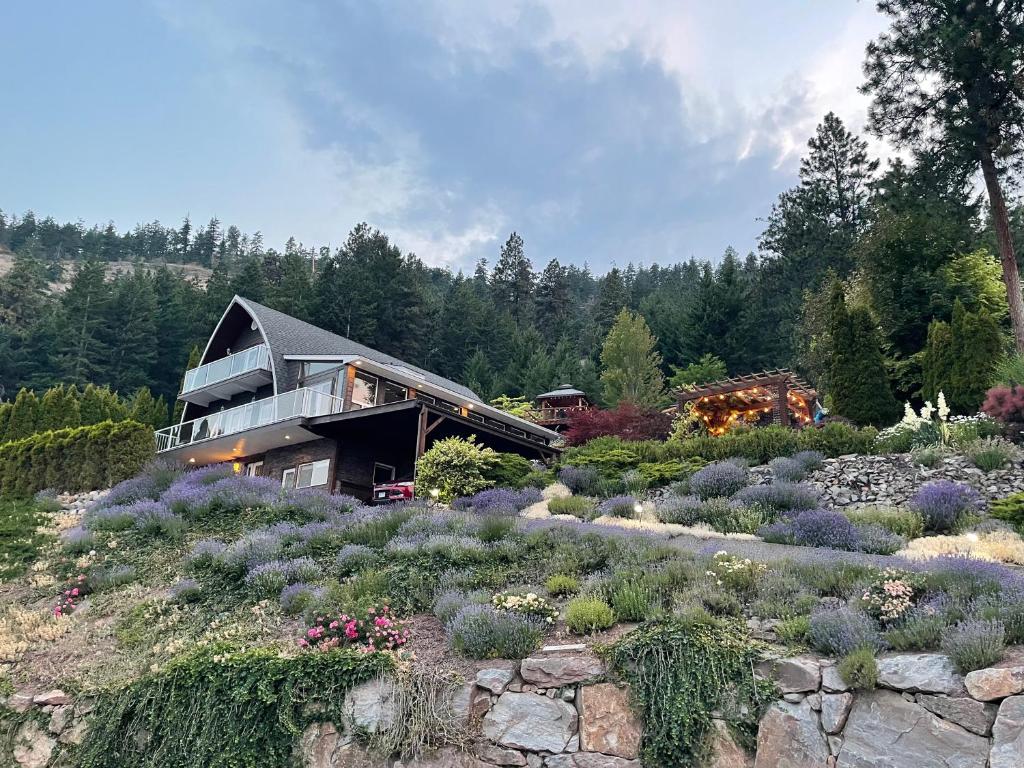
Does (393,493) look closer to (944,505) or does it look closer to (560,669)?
(560,669)

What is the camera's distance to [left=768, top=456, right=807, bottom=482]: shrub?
1441cm

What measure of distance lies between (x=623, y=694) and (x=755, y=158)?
118 feet

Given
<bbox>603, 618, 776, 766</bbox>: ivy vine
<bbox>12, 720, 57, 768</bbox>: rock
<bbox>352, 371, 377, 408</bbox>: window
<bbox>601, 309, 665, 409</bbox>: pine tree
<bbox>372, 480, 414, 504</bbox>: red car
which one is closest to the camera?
<bbox>603, 618, 776, 766</bbox>: ivy vine

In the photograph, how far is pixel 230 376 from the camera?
24.7 meters

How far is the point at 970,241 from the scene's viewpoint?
2641 cm

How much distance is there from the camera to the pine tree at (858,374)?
20062 mm

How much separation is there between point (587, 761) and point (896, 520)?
742cm

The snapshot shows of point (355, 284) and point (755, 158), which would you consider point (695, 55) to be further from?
point (355, 284)

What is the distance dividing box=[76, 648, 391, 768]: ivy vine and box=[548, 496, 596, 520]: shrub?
23.7 ft

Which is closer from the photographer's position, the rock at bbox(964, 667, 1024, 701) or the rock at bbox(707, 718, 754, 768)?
the rock at bbox(964, 667, 1024, 701)

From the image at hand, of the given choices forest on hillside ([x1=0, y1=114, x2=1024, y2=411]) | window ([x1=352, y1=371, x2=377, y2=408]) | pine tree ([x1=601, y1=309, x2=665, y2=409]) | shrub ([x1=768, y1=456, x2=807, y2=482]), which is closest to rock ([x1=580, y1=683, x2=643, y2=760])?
shrub ([x1=768, y1=456, x2=807, y2=482])

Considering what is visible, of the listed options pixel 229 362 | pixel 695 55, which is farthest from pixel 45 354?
pixel 695 55

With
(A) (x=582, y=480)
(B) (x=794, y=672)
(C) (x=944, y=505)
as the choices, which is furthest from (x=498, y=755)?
(A) (x=582, y=480)

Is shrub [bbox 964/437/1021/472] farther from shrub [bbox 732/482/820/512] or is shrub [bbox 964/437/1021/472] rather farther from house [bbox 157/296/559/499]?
house [bbox 157/296/559/499]
